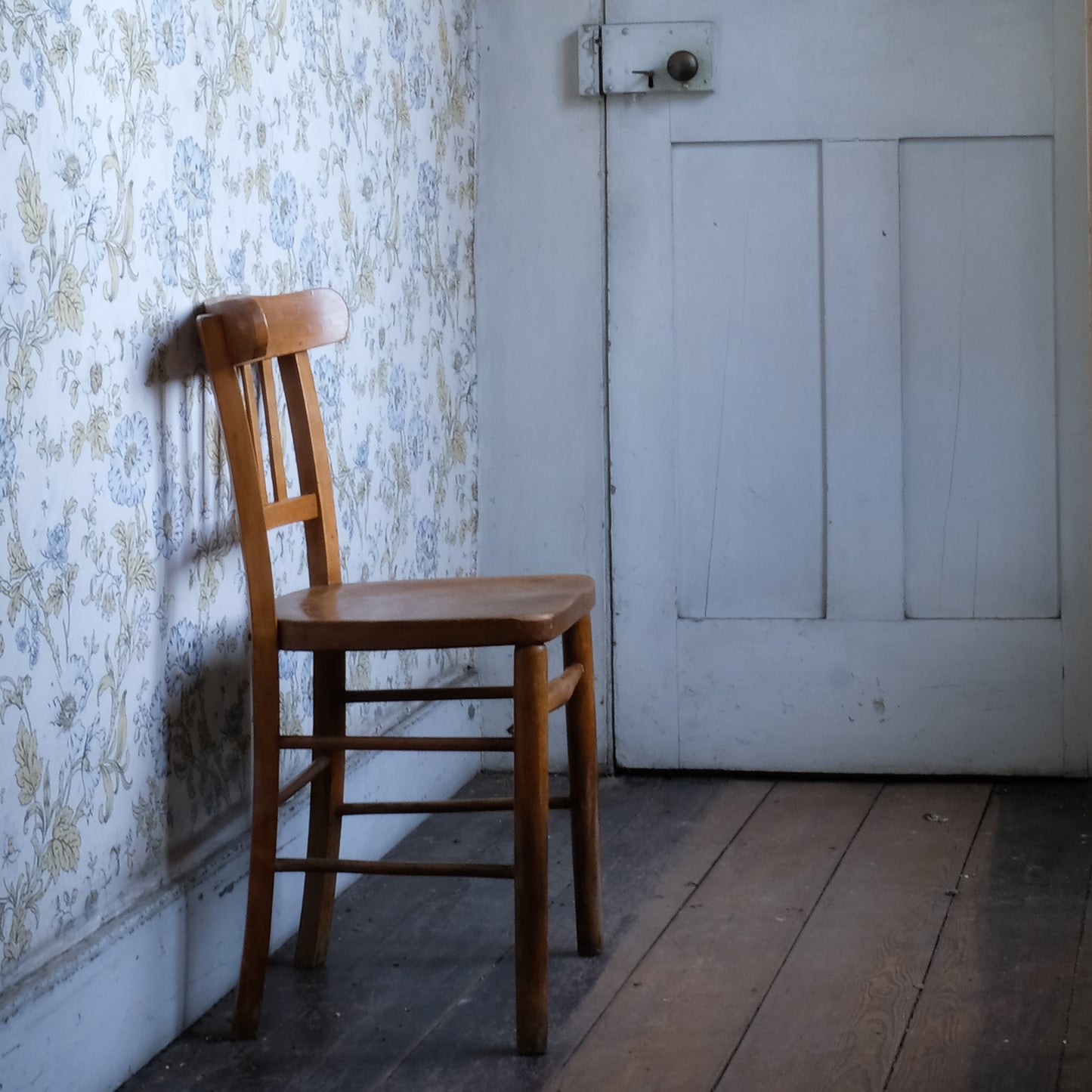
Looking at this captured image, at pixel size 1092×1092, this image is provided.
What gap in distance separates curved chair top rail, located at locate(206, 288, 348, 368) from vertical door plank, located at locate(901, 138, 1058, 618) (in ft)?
3.67

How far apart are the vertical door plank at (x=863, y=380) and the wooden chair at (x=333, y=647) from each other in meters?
0.83

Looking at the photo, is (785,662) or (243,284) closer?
(243,284)

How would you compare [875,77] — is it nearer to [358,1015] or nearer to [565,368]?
[565,368]

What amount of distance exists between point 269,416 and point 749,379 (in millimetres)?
1083

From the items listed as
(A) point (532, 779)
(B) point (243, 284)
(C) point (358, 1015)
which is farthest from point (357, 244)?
(C) point (358, 1015)

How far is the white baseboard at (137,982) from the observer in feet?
4.21

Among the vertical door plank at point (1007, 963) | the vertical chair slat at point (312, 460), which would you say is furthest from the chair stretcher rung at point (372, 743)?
the vertical door plank at point (1007, 963)

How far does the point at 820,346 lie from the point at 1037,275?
37 centimetres

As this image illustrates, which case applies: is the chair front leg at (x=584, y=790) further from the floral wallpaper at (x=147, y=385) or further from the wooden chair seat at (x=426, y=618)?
the floral wallpaper at (x=147, y=385)

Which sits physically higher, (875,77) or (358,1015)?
(875,77)

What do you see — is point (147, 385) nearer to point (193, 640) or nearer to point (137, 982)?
point (193, 640)

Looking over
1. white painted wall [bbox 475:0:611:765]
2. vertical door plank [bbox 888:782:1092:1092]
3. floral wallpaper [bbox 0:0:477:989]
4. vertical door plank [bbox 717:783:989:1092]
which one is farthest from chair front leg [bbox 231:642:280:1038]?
white painted wall [bbox 475:0:611:765]

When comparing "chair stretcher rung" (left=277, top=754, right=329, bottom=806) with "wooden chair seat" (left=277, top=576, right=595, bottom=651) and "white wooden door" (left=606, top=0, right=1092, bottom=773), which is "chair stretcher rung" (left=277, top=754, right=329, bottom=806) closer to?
"wooden chair seat" (left=277, top=576, right=595, bottom=651)

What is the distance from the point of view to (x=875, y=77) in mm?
2385
